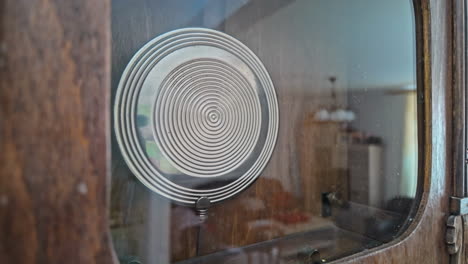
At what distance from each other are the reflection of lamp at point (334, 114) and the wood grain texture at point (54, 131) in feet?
1.63

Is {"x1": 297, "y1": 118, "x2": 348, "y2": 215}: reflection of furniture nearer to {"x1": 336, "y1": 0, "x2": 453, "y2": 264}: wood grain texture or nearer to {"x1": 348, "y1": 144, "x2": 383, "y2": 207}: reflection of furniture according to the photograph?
{"x1": 348, "y1": 144, "x2": 383, "y2": 207}: reflection of furniture

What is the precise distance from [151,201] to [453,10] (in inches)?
30.5

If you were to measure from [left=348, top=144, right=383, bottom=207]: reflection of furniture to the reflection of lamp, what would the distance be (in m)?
0.07

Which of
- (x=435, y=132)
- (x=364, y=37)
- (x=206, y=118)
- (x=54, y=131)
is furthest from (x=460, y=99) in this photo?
(x=54, y=131)

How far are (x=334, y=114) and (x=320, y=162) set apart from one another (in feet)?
0.38

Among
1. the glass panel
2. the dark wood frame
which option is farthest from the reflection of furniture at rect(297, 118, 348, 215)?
the dark wood frame

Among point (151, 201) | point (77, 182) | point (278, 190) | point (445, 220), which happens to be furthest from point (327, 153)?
point (77, 182)

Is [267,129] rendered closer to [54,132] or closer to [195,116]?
[195,116]

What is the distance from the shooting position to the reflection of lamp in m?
0.66

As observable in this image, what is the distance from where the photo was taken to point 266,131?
1.93 feet

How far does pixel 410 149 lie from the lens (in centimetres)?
67

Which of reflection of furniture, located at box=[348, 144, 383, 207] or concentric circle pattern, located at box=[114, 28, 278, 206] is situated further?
reflection of furniture, located at box=[348, 144, 383, 207]

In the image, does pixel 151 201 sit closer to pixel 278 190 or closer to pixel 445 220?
pixel 278 190

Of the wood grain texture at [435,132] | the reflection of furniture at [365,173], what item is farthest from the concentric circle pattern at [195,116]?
the wood grain texture at [435,132]
